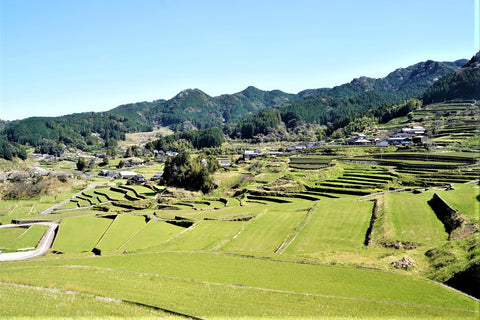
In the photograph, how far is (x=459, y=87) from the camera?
13412 centimetres

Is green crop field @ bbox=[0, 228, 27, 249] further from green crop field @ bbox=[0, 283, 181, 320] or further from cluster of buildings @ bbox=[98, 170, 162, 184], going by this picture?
cluster of buildings @ bbox=[98, 170, 162, 184]

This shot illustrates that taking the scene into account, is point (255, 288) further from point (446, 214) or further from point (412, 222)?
point (446, 214)

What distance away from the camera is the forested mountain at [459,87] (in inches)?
5010

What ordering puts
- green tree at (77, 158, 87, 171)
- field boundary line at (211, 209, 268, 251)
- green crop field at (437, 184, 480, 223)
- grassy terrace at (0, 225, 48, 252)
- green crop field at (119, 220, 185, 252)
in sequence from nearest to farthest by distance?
green crop field at (437, 184, 480, 223) → field boundary line at (211, 209, 268, 251) → green crop field at (119, 220, 185, 252) → grassy terrace at (0, 225, 48, 252) → green tree at (77, 158, 87, 171)

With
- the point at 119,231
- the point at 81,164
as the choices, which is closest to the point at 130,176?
the point at 81,164

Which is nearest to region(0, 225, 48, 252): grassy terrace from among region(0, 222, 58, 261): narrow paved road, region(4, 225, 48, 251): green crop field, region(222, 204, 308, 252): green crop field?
region(4, 225, 48, 251): green crop field

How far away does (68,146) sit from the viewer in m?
194

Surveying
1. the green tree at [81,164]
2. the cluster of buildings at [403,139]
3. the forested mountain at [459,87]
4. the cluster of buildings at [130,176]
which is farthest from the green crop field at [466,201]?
the forested mountain at [459,87]

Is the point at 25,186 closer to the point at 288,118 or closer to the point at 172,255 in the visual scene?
the point at 172,255

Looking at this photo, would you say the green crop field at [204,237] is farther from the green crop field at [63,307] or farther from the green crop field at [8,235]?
the green crop field at [8,235]

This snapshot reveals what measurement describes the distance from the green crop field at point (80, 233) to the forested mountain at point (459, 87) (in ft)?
451

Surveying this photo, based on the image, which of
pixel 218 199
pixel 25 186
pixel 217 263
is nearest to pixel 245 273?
pixel 217 263

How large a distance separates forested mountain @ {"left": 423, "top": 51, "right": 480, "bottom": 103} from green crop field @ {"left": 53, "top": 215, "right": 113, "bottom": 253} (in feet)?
451

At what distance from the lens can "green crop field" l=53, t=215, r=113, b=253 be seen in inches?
1358
